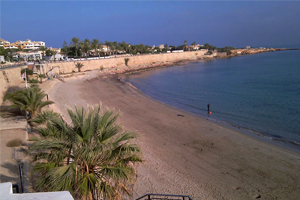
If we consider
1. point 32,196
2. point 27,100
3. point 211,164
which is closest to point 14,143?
point 27,100

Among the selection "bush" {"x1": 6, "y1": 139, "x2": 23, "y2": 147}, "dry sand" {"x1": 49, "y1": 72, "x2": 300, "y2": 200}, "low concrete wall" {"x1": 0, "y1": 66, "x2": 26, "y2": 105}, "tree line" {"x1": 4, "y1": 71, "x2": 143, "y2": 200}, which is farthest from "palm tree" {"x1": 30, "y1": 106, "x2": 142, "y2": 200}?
"low concrete wall" {"x1": 0, "y1": 66, "x2": 26, "y2": 105}

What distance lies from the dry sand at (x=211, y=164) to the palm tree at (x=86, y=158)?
13.3 ft

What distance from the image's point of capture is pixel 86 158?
5.20 metres

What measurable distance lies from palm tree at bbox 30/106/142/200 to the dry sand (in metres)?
4.06

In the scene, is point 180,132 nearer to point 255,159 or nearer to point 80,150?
point 255,159

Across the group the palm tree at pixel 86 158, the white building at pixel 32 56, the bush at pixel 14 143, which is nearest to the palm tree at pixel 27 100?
the bush at pixel 14 143

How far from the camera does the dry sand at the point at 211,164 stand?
30.3ft

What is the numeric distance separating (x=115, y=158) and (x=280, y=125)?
54.4ft

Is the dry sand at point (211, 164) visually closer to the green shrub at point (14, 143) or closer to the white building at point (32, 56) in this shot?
the green shrub at point (14, 143)

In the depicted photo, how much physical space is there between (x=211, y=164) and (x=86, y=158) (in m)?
7.89

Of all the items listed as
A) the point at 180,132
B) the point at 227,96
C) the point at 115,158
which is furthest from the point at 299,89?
the point at 115,158

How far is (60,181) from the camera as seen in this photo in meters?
4.74

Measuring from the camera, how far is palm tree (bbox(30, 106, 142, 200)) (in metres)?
4.85

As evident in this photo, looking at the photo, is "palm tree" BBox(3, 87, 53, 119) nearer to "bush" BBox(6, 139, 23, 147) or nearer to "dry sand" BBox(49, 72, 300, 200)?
"bush" BBox(6, 139, 23, 147)
